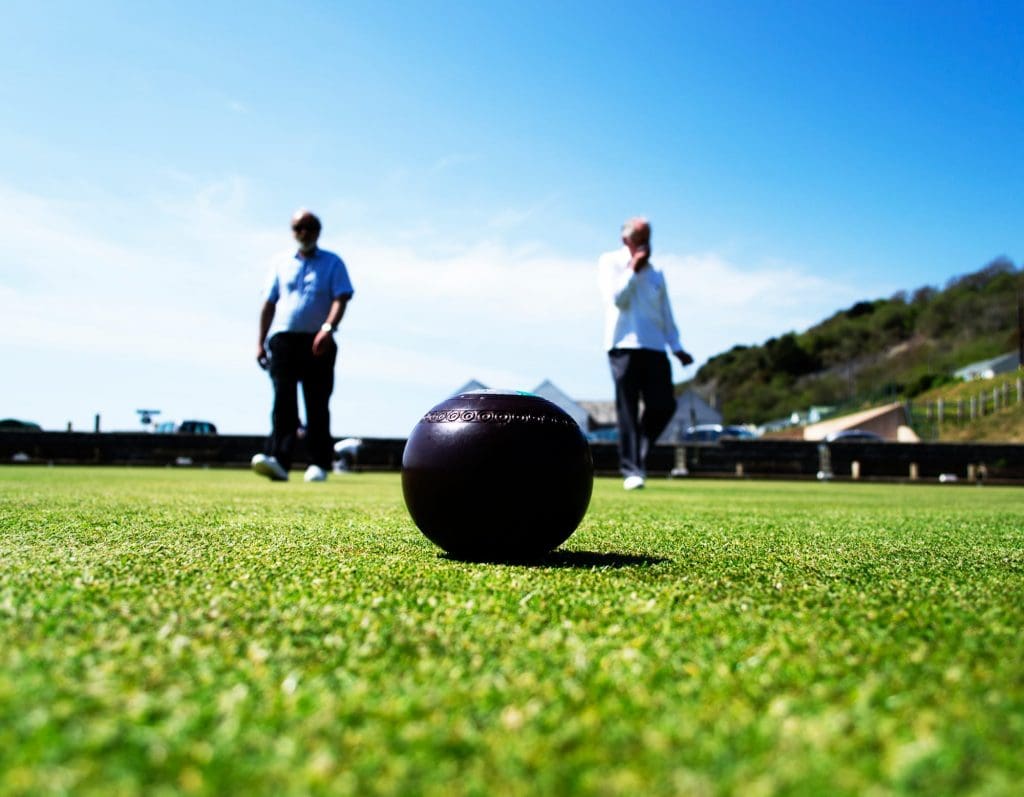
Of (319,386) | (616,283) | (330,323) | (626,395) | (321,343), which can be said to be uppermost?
(616,283)

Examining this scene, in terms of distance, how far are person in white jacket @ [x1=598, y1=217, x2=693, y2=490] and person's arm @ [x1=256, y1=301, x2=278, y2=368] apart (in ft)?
12.0

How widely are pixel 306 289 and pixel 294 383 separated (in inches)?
39.8

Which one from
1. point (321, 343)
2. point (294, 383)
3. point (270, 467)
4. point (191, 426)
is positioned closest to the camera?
point (321, 343)

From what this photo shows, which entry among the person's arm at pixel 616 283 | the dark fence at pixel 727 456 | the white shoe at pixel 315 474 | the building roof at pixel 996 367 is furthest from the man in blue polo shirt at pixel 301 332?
the building roof at pixel 996 367

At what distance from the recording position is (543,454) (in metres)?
3.07

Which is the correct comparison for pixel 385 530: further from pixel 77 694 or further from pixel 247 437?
pixel 247 437

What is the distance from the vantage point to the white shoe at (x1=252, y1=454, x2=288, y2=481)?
30.7 ft

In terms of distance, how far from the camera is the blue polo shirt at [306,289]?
8.95 meters

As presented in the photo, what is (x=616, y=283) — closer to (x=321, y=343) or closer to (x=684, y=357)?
(x=684, y=357)

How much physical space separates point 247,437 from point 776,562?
2250cm

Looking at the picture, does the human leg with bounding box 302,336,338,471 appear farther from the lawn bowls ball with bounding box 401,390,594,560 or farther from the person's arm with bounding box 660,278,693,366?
the lawn bowls ball with bounding box 401,390,594,560

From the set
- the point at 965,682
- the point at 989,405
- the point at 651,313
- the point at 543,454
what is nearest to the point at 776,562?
the point at 543,454

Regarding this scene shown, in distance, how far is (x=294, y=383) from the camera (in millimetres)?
9016

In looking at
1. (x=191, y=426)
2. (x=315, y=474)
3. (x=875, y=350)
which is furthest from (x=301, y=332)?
(x=875, y=350)
